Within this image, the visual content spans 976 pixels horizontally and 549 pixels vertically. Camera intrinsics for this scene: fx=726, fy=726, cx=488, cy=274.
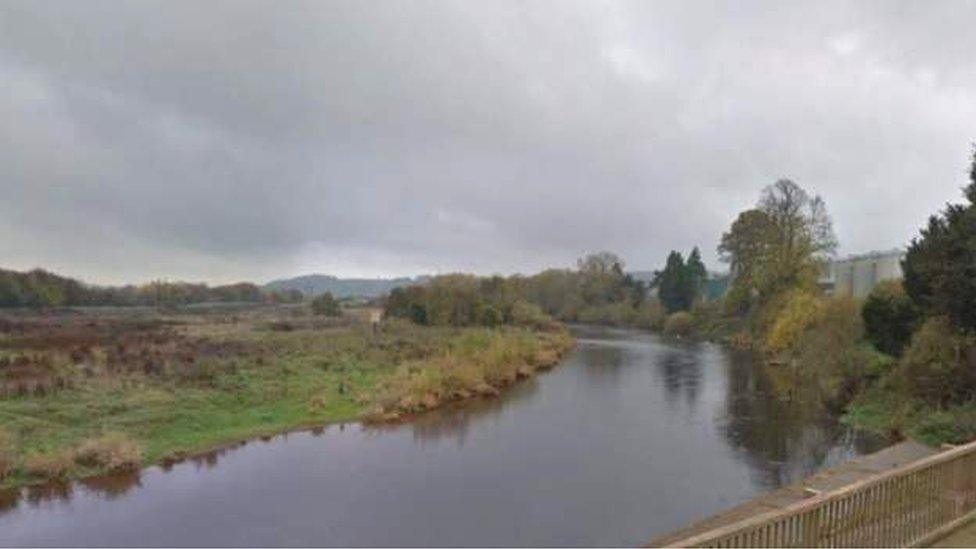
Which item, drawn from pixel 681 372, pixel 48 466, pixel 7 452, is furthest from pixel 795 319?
pixel 7 452

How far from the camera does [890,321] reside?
26.3 m

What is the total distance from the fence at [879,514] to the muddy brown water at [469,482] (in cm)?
574

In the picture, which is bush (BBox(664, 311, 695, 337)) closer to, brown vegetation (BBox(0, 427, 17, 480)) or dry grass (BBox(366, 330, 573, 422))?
dry grass (BBox(366, 330, 573, 422))

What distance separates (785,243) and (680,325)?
19.4 metres

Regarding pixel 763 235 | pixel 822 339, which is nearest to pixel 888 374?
pixel 822 339

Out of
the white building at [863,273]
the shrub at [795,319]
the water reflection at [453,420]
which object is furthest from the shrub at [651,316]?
the water reflection at [453,420]

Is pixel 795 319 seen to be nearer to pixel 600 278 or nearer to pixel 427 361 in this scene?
pixel 427 361

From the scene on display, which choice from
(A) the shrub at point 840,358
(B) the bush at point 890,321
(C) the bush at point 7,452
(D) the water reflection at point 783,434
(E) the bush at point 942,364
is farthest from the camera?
(A) the shrub at point 840,358

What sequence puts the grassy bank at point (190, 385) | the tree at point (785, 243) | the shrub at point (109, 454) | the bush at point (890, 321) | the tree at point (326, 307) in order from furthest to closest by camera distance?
the tree at point (326, 307) → the tree at point (785, 243) → the bush at point (890, 321) → the grassy bank at point (190, 385) → the shrub at point (109, 454)

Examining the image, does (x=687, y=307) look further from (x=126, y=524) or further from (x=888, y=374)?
(x=126, y=524)

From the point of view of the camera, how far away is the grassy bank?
18.1m

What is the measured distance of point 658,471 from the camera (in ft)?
56.6

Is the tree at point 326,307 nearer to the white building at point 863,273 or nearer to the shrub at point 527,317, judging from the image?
the shrub at point 527,317

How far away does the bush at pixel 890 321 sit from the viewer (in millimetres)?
25484
